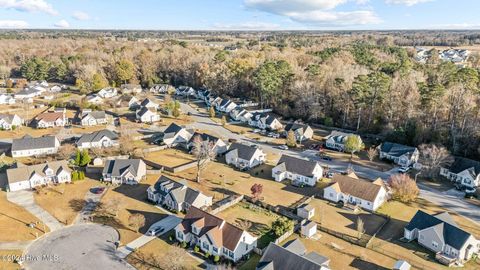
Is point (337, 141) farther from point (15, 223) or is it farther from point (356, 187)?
point (15, 223)

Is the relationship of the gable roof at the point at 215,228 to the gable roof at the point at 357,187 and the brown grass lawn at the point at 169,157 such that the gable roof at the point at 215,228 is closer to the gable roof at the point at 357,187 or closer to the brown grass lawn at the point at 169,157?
the gable roof at the point at 357,187

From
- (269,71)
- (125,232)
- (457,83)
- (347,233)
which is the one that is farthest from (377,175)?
(269,71)

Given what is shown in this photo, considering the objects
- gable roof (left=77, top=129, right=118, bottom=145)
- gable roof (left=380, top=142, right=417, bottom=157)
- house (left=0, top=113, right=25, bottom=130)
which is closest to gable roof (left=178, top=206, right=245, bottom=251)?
gable roof (left=77, top=129, right=118, bottom=145)

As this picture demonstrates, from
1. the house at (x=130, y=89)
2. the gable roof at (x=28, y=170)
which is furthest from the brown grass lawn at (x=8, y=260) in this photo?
the house at (x=130, y=89)

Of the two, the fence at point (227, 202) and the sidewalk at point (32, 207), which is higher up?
the fence at point (227, 202)

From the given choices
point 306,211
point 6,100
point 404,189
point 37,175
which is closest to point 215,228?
point 306,211
